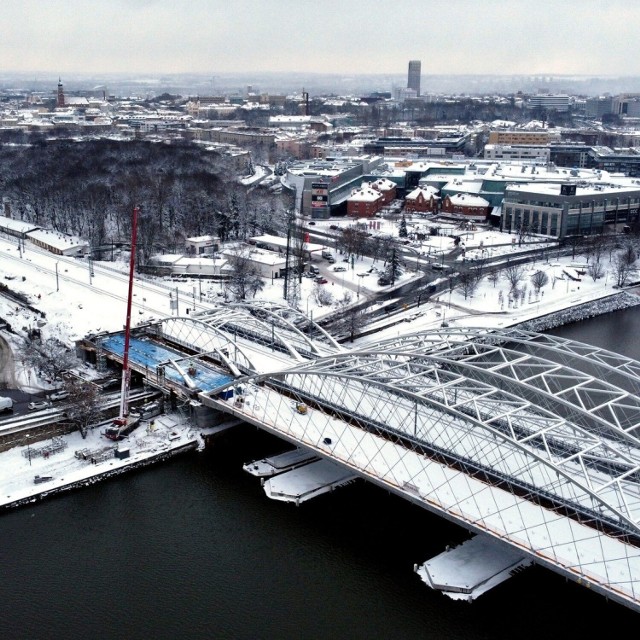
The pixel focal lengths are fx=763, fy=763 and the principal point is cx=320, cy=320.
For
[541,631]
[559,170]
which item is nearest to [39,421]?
[541,631]

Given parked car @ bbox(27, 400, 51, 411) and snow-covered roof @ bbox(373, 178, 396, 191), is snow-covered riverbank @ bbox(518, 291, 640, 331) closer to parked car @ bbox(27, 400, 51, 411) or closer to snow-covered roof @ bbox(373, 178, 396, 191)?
parked car @ bbox(27, 400, 51, 411)

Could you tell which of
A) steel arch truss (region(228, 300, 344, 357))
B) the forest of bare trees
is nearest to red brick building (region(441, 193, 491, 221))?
the forest of bare trees

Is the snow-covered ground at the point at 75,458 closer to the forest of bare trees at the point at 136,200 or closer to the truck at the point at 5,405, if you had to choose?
the truck at the point at 5,405

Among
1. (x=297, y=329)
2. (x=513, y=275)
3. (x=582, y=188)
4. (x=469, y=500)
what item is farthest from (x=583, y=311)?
(x=469, y=500)

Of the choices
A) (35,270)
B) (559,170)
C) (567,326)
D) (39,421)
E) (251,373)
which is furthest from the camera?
(559,170)

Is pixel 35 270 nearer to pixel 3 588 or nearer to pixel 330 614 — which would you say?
pixel 3 588

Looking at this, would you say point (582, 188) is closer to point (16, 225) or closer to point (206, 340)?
point (206, 340)
